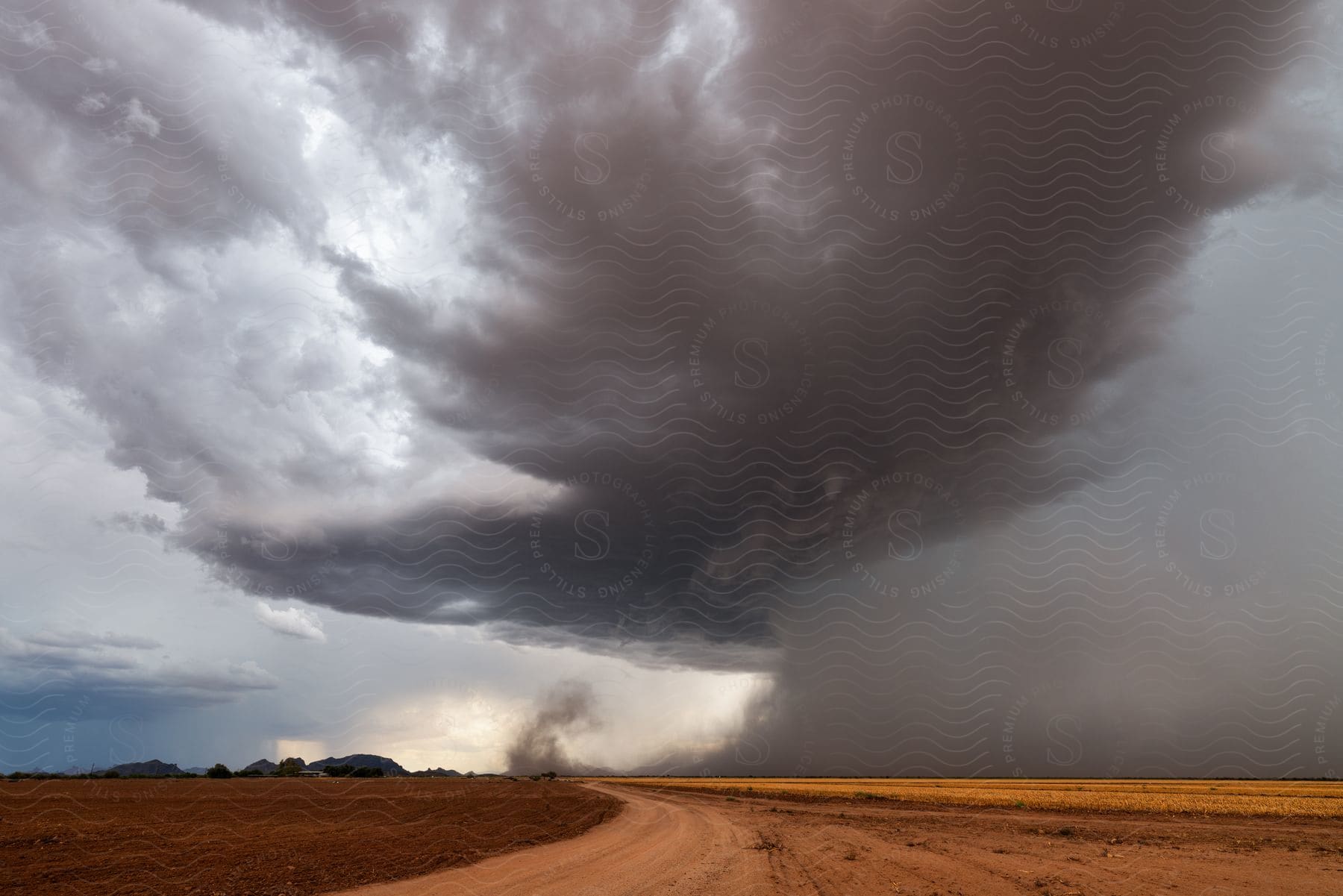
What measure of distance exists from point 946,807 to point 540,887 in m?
33.4

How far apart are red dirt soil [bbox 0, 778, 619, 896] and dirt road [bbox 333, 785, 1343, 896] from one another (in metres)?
2.29

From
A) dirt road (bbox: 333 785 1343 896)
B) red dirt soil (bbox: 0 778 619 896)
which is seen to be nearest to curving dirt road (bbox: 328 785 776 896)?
dirt road (bbox: 333 785 1343 896)

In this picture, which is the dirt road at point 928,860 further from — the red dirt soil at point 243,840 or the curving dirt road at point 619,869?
the red dirt soil at point 243,840

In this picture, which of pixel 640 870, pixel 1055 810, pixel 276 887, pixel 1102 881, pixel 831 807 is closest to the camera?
pixel 276 887

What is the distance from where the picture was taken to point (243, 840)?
2228cm

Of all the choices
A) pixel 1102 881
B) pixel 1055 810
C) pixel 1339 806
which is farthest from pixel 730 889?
pixel 1339 806

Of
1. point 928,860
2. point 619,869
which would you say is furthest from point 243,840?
point 928,860

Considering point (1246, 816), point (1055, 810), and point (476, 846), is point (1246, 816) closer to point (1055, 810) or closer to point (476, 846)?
point (1055, 810)

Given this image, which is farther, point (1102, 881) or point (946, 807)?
point (946, 807)

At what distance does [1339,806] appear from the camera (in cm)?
3512

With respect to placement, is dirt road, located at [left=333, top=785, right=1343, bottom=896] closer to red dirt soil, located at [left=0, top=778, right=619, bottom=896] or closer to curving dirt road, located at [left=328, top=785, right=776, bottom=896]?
curving dirt road, located at [left=328, top=785, right=776, bottom=896]

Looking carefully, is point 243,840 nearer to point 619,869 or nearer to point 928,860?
point 619,869

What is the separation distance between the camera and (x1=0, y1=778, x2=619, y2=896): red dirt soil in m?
15.2

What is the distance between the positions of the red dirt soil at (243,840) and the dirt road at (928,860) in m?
2.29
